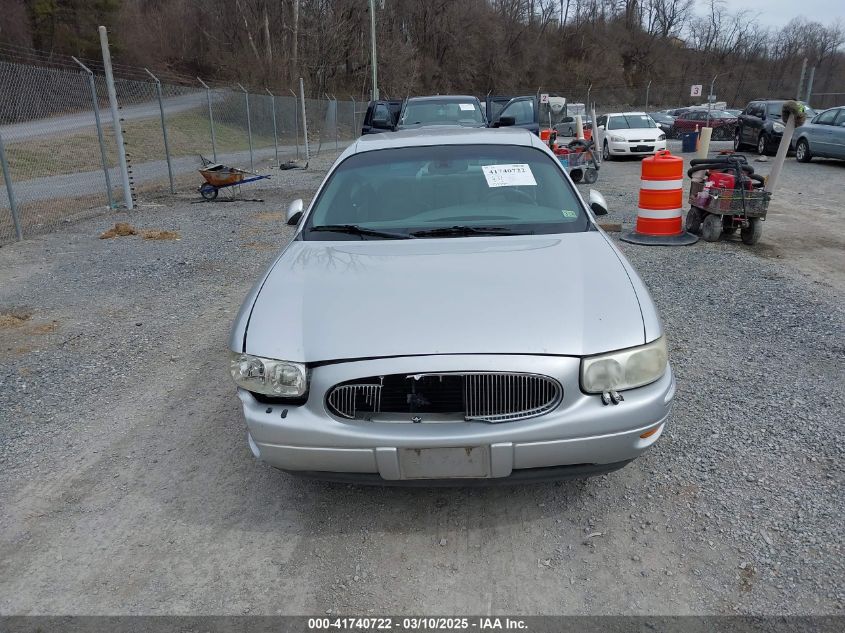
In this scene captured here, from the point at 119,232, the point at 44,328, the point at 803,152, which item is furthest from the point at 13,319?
the point at 803,152

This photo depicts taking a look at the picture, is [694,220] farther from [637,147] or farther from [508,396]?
[637,147]

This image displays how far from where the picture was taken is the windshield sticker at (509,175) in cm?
393

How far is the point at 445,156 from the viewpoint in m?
4.15

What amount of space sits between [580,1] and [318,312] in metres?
85.0

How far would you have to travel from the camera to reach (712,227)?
27.1 feet

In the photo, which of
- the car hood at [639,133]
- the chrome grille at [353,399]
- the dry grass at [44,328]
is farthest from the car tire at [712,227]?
the car hood at [639,133]

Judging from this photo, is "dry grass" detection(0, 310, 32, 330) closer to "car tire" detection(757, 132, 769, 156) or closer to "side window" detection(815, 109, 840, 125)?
"side window" detection(815, 109, 840, 125)

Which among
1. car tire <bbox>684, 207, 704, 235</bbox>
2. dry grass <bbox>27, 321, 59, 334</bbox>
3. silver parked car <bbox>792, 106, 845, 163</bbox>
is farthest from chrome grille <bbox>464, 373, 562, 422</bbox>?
silver parked car <bbox>792, 106, 845, 163</bbox>

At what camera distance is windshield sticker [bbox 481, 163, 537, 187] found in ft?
12.9

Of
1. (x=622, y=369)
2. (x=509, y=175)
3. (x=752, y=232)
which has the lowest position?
(x=752, y=232)

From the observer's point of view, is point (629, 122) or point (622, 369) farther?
point (629, 122)

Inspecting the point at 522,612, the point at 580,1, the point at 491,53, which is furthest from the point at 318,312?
the point at 580,1

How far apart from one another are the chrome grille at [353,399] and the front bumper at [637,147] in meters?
19.8

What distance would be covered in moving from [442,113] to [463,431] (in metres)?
10.8
